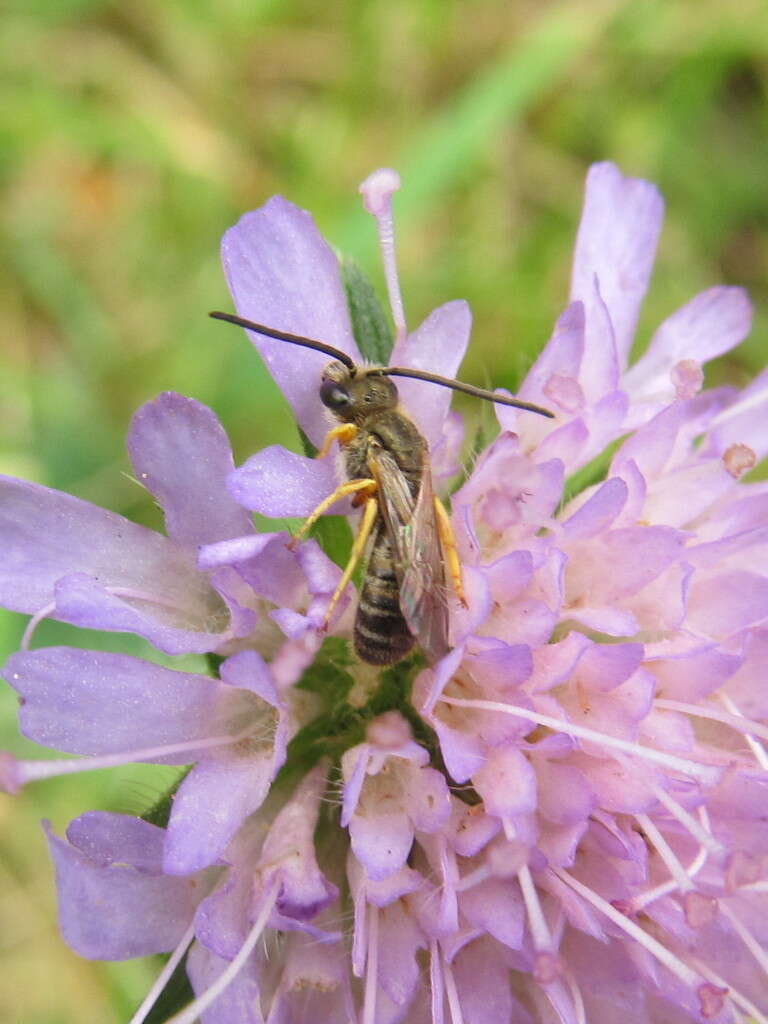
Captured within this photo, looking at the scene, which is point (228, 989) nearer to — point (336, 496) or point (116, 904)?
point (116, 904)

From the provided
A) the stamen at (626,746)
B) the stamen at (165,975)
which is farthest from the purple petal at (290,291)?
the stamen at (165,975)

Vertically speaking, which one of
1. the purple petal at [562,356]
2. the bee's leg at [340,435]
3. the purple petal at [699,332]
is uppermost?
the purple petal at [699,332]

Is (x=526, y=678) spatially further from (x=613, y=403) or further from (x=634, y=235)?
(x=634, y=235)

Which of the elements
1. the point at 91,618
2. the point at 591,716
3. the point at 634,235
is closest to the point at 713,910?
the point at 591,716

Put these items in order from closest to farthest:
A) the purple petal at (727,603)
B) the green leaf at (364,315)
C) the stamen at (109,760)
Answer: the stamen at (109,760)
the purple petal at (727,603)
the green leaf at (364,315)

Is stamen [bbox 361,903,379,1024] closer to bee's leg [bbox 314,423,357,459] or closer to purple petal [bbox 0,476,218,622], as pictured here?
purple petal [bbox 0,476,218,622]

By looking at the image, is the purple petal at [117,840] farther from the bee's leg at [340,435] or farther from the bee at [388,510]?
the bee's leg at [340,435]

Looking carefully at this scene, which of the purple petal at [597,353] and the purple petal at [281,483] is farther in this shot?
the purple petal at [597,353]

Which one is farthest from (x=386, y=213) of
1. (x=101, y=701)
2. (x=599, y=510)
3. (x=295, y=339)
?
(x=101, y=701)
